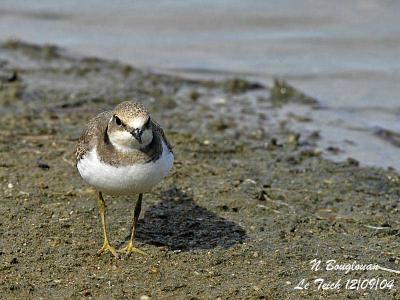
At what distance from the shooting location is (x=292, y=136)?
9.38 meters

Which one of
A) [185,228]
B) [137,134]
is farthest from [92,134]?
[185,228]

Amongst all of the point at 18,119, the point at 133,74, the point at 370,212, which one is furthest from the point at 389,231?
A: the point at 133,74

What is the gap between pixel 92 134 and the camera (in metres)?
6.02

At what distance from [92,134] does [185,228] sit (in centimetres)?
118

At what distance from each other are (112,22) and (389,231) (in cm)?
903

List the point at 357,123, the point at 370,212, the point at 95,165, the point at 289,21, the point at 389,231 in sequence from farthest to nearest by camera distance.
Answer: the point at 289,21
the point at 357,123
the point at 370,212
the point at 389,231
the point at 95,165

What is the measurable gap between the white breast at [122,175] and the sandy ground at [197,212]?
0.60 metres

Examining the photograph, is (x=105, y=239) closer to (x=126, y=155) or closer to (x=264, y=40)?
(x=126, y=155)

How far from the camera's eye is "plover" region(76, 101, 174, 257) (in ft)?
18.1

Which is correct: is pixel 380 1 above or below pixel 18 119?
above

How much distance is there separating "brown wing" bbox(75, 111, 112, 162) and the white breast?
0.38ft

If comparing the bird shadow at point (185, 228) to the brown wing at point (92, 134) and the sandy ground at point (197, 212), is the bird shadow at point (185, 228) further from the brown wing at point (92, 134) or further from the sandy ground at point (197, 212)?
the brown wing at point (92, 134)

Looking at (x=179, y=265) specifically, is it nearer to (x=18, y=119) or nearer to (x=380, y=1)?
(x=18, y=119)

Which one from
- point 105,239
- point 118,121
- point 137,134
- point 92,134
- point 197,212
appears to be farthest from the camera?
point 197,212
